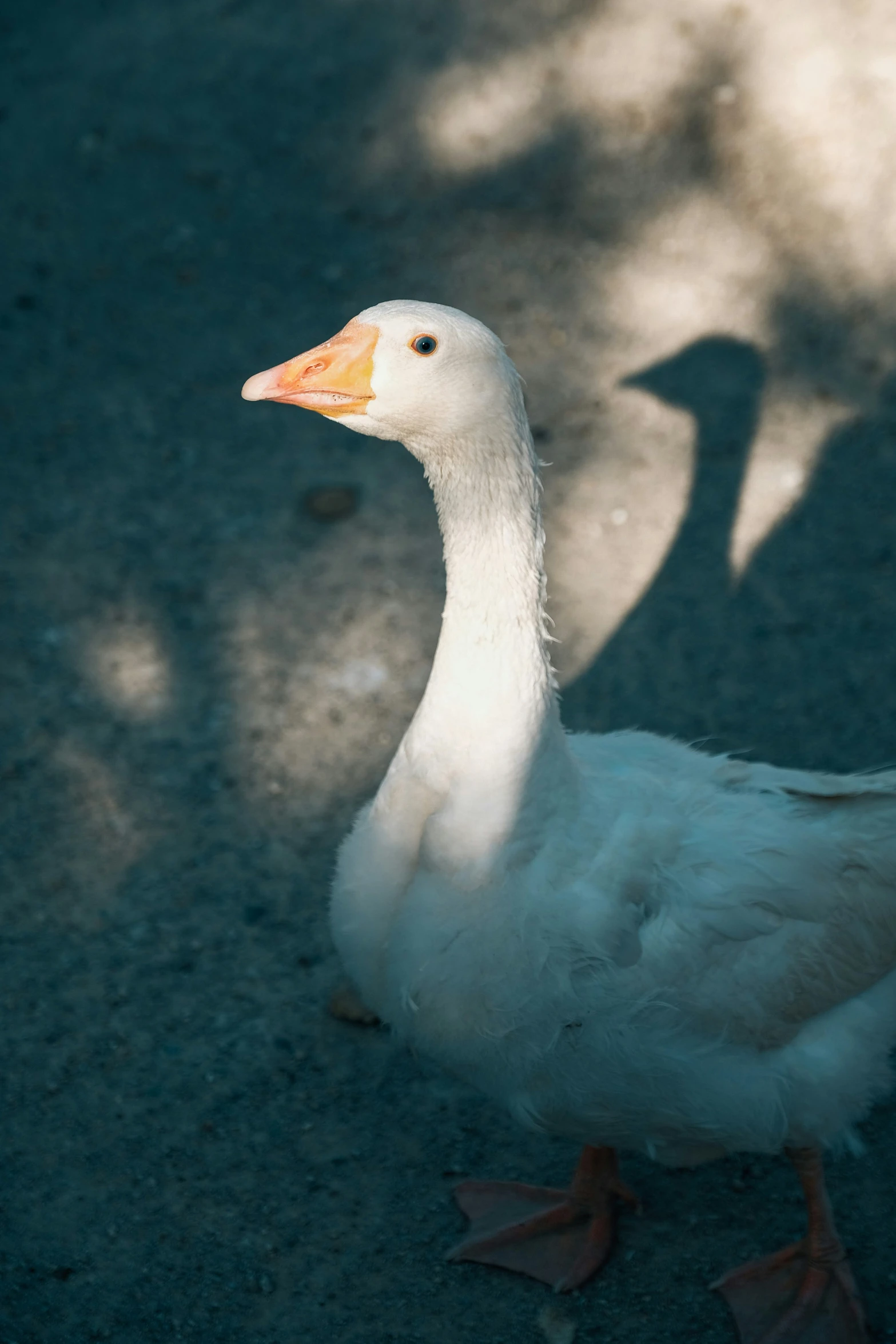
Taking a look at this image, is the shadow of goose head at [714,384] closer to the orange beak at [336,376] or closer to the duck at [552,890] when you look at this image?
the duck at [552,890]

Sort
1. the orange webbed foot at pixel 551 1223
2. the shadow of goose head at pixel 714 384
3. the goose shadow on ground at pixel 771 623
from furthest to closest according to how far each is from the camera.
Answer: the shadow of goose head at pixel 714 384 → the goose shadow on ground at pixel 771 623 → the orange webbed foot at pixel 551 1223

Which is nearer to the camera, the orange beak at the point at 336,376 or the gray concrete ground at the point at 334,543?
the orange beak at the point at 336,376

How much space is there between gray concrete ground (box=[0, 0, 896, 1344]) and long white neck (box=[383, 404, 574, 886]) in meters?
1.22

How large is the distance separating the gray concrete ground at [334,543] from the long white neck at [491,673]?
1217 millimetres

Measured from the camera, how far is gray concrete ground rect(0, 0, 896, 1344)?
3.15 metres

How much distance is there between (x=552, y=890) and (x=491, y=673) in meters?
0.46

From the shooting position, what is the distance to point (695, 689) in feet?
Result: 14.3

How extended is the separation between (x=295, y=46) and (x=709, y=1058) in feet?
19.0

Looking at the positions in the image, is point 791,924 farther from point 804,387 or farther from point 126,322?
point 126,322

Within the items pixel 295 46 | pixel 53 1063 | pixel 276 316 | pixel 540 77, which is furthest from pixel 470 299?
pixel 53 1063

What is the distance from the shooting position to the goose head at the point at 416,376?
2.38 meters

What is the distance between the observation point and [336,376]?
2443mm

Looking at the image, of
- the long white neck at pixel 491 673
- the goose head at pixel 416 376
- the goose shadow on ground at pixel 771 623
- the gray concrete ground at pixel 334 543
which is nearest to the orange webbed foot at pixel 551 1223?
the gray concrete ground at pixel 334 543

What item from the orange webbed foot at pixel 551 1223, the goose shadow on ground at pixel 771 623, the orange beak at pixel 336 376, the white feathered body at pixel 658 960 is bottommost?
the orange webbed foot at pixel 551 1223
